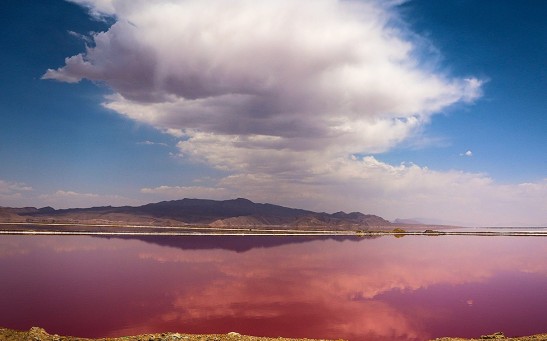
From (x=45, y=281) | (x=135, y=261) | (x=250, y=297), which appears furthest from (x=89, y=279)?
(x=250, y=297)

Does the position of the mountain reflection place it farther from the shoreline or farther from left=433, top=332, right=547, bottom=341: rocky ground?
left=433, top=332, right=547, bottom=341: rocky ground

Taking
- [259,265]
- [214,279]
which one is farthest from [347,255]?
[214,279]

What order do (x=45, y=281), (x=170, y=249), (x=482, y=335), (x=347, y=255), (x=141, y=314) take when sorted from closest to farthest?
(x=482, y=335)
(x=141, y=314)
(x=45, y=281)
(x=347, y=255)
(x=170, y=249)

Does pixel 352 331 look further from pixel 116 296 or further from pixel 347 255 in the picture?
pixel 347 255

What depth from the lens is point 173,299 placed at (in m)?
19.5

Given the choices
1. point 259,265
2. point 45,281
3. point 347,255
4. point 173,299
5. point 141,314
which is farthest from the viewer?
point 347,255

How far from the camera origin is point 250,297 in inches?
794

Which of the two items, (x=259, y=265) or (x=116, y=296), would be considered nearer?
(x=116, y=296)

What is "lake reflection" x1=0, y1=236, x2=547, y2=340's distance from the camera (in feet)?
51.5

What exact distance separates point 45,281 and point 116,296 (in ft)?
23.3

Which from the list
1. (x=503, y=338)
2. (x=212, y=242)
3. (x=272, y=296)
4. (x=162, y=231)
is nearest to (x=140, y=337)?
(x=272, y=296)

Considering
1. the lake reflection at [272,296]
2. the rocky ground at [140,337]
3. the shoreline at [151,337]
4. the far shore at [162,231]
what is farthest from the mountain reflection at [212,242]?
the rocky ground at [140,337]

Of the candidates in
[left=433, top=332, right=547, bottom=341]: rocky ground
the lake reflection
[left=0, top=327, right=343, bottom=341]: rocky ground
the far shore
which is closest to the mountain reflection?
the far shore

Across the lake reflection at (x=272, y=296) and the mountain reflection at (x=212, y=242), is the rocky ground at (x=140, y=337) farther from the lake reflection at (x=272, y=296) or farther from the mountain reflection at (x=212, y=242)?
the mountain reflection at (x=212, y=242)
